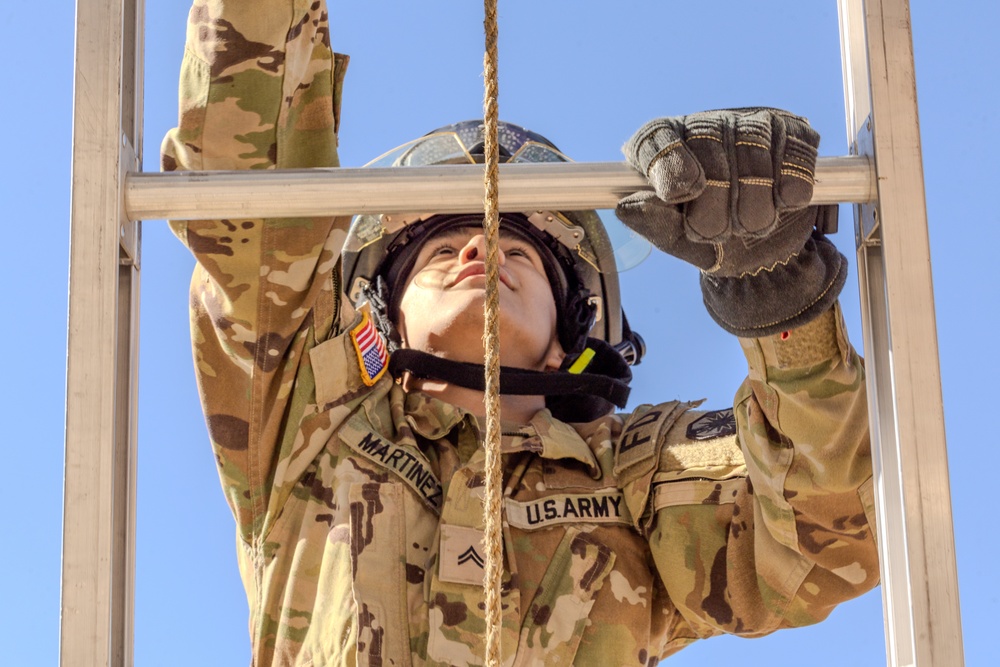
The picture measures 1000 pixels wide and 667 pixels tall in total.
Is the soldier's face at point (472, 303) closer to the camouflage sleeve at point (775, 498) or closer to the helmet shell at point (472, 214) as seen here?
the helmet shell at point (472, 214)

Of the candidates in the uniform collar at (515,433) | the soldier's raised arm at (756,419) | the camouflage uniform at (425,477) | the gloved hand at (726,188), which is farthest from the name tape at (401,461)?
the gloved hand at (726,188)

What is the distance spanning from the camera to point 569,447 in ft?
13.2

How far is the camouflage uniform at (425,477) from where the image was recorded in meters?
3.36

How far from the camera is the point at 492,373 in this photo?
233 centimetres

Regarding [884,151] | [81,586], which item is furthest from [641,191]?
[81,586]

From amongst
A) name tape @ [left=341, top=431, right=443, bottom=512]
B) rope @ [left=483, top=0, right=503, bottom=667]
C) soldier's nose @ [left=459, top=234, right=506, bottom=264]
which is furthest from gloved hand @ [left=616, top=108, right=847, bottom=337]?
soldier's nose @ [left=459, top=234, right=506, bottom=264]

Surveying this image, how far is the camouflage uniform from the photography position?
3357 millimetres

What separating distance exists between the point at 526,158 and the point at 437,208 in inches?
111

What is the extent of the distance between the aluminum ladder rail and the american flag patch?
155cm

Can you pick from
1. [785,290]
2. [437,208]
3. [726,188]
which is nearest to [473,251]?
[785,290]

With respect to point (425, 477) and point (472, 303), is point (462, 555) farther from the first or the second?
point (472, 303)

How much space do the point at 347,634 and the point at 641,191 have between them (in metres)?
1.60

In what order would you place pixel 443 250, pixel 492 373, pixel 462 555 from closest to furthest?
pixel 492 373 → pixel 462 555 → pixel 443 250

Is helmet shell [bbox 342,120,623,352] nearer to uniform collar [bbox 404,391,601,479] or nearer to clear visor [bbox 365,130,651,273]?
clear visor [bbox 365,130,651,273]
